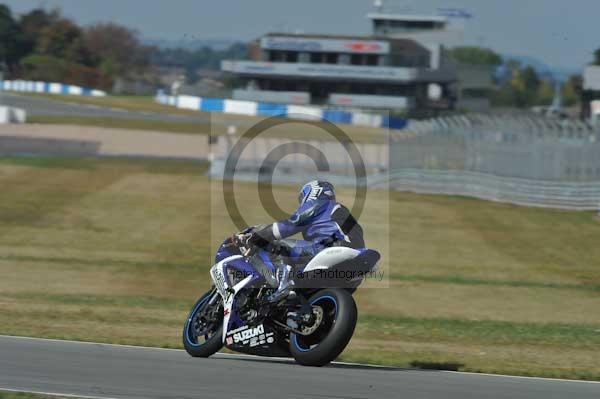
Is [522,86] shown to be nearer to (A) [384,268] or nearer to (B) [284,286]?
(A) [384,268]

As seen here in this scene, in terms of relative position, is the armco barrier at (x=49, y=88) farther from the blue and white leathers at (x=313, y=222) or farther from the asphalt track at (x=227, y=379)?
the blue and white leathers at (x=313, y=222)

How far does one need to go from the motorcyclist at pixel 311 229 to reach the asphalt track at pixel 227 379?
0.89m

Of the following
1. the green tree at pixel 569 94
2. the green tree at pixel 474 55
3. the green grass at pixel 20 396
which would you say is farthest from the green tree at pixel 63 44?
the green grass at pixel 20 396

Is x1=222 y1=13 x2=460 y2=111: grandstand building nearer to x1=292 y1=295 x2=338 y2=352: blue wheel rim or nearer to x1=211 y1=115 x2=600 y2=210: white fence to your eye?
x1=211 y1=115 x2=600 y2=210: white fence

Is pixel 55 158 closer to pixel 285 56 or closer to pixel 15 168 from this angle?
pixel 15 168

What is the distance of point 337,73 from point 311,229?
87.2m

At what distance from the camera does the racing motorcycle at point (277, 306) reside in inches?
342

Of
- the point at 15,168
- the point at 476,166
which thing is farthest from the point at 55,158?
the point at 476,166

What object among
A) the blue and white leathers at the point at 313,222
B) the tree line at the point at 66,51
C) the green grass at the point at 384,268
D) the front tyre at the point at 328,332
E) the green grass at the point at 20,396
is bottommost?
the green grass at the point at 384,268

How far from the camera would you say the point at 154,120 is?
216 ft

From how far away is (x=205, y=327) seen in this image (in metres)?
9.81

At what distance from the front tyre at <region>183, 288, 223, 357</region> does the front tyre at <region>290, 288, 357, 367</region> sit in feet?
3.20

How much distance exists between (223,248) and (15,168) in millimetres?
27735

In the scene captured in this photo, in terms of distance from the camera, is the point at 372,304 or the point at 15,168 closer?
the point at 372,304
